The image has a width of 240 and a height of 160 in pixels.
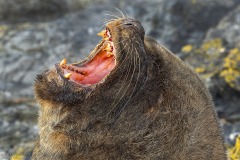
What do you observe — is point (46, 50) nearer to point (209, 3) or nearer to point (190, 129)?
point (209, 3)

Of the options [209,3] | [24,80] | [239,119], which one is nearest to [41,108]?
[239,119]

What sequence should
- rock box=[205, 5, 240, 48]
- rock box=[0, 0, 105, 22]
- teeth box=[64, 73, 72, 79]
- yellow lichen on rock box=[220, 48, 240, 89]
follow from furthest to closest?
rock box=[0, 0, 105, 22]
rock box=[205, 5, 240, 48]
yellow lichen on rock box=[220, 48, 240, 89]
teeth box=[64, 73, 72, 79]

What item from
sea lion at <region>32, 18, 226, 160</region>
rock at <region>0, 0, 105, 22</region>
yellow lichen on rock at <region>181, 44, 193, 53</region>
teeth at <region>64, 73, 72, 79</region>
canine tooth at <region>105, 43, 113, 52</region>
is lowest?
sea lion at <region>32, 18, 226, 160</region>

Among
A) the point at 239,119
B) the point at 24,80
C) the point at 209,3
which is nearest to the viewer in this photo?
the point at 239,119

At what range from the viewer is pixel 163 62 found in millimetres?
5926

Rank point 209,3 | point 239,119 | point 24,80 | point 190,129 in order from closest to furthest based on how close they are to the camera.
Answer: point 190,129, point 239,119, point 24,80, point 209,3

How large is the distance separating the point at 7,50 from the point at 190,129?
19.6ft

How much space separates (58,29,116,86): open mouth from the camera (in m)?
6.04

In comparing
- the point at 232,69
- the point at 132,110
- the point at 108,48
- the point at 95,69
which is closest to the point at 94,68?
the point at 95,69

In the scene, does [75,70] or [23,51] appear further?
[23,51]

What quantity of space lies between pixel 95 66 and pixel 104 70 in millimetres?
139

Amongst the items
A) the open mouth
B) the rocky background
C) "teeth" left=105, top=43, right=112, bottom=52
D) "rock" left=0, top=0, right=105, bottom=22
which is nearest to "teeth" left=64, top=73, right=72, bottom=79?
the open mouth

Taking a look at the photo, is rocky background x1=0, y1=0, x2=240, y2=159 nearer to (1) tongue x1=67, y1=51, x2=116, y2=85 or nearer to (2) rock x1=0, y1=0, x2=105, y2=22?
(2) rock x1=0, y1=0, x2=105, y2=22

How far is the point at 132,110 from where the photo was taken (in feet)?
19.2
